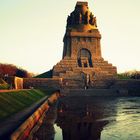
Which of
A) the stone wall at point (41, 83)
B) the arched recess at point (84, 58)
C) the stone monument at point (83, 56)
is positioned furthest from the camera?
the arched recess at point (84, 58)

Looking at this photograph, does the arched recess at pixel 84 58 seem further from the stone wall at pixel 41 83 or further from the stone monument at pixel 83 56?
the stone wall at pixel 41 83

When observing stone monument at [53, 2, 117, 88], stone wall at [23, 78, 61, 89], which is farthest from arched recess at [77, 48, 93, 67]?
stone wall at [23, 78, 61, 89]

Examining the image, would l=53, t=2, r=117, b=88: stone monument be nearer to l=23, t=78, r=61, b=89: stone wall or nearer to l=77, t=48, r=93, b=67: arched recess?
l=77, t=48, r=93, b=67: arched recess

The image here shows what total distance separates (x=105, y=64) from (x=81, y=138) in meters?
60.1

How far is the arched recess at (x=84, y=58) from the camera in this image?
2862 inches

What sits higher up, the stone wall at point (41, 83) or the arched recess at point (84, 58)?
the arched recess at point (84, 58)

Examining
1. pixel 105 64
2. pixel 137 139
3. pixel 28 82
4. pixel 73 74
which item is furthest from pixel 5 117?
pixel 105 64

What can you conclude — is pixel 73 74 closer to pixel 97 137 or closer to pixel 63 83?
pixel 63 83

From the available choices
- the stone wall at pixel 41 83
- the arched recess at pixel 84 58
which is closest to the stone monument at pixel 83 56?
the arched recess at pixel 84 58

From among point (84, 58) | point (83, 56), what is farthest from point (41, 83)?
point (83, 56)

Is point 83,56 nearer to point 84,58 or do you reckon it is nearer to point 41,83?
point 84,58

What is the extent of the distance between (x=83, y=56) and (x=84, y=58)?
72 centimetres

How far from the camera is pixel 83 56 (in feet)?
244

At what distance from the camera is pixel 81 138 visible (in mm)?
12906
